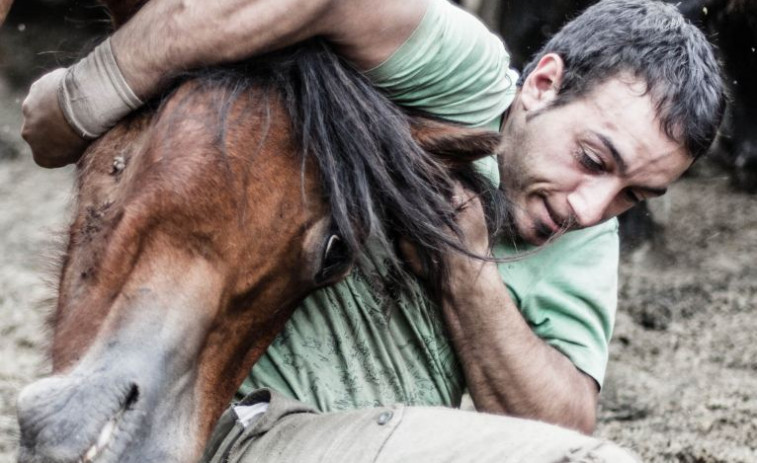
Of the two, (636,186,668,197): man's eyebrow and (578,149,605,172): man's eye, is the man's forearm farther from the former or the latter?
(636,186,668,197): man's eyebrow

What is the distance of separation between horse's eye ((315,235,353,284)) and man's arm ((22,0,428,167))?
0.34 meters

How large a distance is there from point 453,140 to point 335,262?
315mm

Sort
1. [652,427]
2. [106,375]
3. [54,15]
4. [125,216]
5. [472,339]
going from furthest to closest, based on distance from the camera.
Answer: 1. [54,15]
2. [652,427]
3. [472,339]
4. [125,216]
5. [106,375]

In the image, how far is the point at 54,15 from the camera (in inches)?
250

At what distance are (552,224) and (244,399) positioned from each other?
0.75 meters

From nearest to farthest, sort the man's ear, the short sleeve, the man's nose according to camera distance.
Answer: the short sleeve → the man's nose → the man's ear

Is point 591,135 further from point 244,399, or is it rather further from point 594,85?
point 244,399

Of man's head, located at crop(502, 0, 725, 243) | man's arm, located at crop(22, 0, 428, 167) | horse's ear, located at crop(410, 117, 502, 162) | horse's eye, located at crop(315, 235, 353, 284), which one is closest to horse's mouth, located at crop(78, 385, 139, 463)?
horse's eye, located at crop(315, 235, 353, 284)

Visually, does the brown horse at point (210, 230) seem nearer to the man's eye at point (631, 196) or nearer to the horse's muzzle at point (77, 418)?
the horse's muzzle at point (77, 418)

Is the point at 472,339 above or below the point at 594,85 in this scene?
below

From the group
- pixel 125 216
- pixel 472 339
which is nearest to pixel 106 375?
pixel 125 216

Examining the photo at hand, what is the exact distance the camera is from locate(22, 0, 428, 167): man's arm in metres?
1.84

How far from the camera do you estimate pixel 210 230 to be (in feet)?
5.63

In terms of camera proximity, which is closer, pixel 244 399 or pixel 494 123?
pixel 244 399
